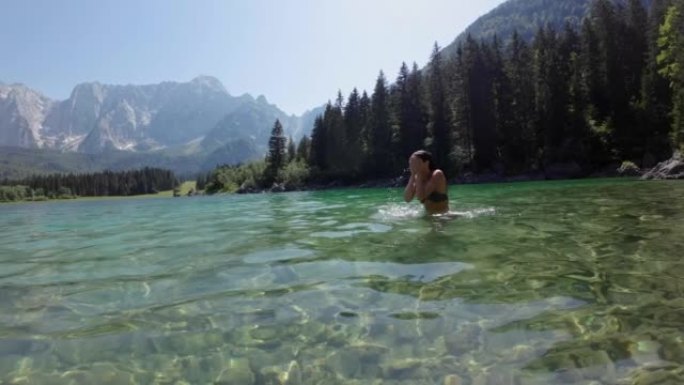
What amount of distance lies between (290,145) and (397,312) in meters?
133

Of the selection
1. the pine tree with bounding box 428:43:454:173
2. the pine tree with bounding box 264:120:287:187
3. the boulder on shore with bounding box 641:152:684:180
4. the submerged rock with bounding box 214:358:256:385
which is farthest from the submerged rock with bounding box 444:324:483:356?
the pine tree with bounding box 264:120:287:187

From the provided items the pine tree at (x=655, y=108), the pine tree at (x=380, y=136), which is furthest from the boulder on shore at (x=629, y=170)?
the pine tree at (x=380, y=136)

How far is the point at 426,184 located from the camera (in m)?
15.4

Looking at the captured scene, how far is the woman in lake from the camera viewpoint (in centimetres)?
1524

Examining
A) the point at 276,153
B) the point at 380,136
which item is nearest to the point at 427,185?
the point at 380,136

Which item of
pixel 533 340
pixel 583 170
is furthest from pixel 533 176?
pixel 533 340

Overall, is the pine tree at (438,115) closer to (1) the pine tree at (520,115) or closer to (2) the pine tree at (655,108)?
(1) the pine tree at (520,115)

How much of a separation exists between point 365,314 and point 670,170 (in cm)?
4858

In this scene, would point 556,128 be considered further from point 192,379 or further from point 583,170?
point 192,379

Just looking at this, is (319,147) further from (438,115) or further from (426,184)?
(426,184)

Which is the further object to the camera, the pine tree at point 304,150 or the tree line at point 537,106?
the pine tree at point 304,150

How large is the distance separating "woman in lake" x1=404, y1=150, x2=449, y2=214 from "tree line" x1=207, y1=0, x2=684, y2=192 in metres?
62.9

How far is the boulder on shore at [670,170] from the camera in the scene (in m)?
43.2

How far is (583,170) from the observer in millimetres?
71000
